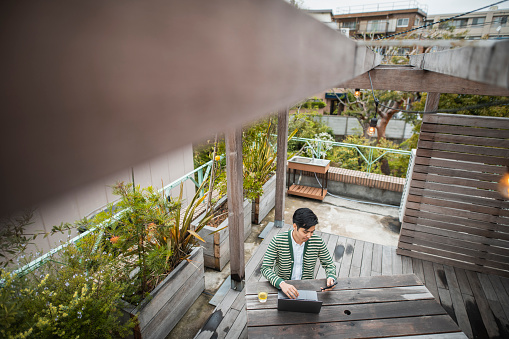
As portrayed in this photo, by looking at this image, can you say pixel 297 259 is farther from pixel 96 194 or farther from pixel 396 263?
pixel 96 194

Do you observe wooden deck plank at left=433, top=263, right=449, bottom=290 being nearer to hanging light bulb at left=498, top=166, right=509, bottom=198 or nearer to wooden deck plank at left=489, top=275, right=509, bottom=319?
wooden deck plank at left=489, top=275, right=509, bottom=319

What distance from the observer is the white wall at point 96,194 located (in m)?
0.13

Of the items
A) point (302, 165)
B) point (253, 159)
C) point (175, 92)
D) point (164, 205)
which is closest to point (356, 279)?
point (164, 205)

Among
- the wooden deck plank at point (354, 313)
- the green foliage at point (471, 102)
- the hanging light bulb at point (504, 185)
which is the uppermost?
A: the green foliage at point (471, 102)

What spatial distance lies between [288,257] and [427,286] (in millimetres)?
2023

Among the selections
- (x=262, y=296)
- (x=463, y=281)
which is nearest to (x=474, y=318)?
(x=463, y=281)

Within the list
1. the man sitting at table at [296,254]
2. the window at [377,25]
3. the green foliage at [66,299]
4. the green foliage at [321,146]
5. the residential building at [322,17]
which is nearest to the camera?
the residential building at [322,17]

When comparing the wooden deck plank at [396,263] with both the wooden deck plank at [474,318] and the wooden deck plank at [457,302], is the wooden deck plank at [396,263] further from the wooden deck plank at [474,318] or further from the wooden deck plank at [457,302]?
the wooden deck plank at [474,318]

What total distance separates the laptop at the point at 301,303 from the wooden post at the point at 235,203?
112 cm

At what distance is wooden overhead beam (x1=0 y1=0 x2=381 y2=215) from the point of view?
11 cm

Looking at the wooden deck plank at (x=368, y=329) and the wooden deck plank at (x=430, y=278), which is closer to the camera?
the wooden deck plank at (x=368, y=329)

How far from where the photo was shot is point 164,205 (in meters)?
2.59

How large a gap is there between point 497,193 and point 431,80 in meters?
1.59

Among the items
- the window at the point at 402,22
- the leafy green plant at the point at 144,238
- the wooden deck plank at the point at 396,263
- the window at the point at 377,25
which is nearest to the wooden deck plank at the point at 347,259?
the wooden deck plank at the point at 396,263
